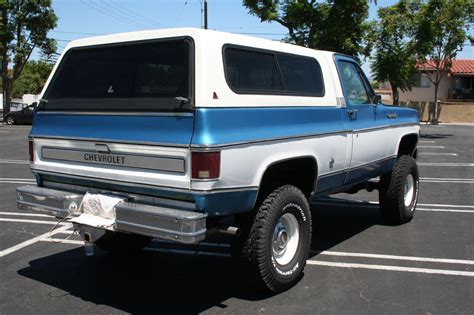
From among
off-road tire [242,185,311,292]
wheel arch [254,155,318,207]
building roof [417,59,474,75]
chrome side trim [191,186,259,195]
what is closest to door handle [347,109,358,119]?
wheel arch [254,155,318,207]

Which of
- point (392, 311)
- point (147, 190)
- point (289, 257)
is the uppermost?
point (147, 190)

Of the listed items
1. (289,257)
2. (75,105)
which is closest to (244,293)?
(289,257)

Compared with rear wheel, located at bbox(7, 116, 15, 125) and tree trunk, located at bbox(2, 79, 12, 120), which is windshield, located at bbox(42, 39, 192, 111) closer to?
rear wheel, located at bbox(7, 116, 15, 125)

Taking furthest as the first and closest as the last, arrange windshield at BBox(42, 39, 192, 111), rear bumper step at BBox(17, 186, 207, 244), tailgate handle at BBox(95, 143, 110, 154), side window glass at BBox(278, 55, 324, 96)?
1. side window glass at BBox(278, 55, 324, 96)
2. tailgate handle at BBox(95, 143, 110, 154)
3. windshield at BBox(42, 39, 192, 111)
4. rear bumper step at BBox(17, 186, 207, 244)

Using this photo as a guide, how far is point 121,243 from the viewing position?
17.9 feet

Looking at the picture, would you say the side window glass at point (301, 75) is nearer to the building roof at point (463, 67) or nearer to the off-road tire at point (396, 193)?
the off-road tire at point (396, 193)

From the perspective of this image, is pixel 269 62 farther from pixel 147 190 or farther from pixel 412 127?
pixel 412 127

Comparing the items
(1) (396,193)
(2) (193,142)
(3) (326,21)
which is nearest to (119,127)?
(2) (193,142)

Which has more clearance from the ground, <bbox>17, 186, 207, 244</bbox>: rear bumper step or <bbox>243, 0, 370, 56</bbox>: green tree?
<bbox>243, 0, 370, 56</bbox>: green tree

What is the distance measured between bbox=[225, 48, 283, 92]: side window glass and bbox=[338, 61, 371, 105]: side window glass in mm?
1272

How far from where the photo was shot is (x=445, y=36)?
93.1ft

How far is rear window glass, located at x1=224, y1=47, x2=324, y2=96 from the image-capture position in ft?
13.5

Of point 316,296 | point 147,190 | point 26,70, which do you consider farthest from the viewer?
point 26,70

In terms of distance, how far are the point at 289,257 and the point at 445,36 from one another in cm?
2718
